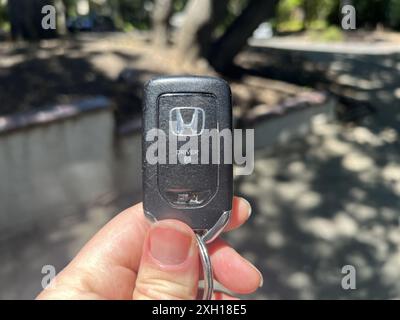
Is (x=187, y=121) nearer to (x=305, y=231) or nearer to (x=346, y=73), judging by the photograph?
(x=305, y=231)

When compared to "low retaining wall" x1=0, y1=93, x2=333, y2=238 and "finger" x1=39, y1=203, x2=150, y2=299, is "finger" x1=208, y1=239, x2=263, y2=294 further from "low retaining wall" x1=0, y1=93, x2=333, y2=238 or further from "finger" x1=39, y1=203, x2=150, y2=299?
"low retaining wall" x1=0, y1=93, x2=333, y2=238

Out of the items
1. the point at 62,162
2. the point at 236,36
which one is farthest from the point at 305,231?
the point at 236,36

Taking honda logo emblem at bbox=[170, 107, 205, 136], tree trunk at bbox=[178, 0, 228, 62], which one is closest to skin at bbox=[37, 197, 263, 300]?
honda logo emblem at bbox=[170, 107, 205, 136]

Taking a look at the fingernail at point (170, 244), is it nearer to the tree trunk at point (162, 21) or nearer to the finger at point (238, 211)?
the finger at point (238, 211)

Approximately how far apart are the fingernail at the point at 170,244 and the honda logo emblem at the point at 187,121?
A: 0.33 metres

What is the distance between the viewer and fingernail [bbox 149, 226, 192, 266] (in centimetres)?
150

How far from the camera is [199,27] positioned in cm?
730

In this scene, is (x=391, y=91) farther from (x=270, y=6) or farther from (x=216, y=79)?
(x=216, y=79)

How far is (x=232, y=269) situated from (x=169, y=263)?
349 millimetres

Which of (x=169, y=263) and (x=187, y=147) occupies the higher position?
(x=187, y=147)

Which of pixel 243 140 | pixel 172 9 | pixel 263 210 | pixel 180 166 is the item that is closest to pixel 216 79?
pixel 180 166

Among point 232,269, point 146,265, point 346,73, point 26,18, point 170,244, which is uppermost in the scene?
point 26,18

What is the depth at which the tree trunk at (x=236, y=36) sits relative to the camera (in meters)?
7.69

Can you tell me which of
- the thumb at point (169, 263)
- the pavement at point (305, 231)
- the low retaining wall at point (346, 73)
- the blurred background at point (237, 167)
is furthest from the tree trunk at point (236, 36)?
the thumb at point (169, 263)
